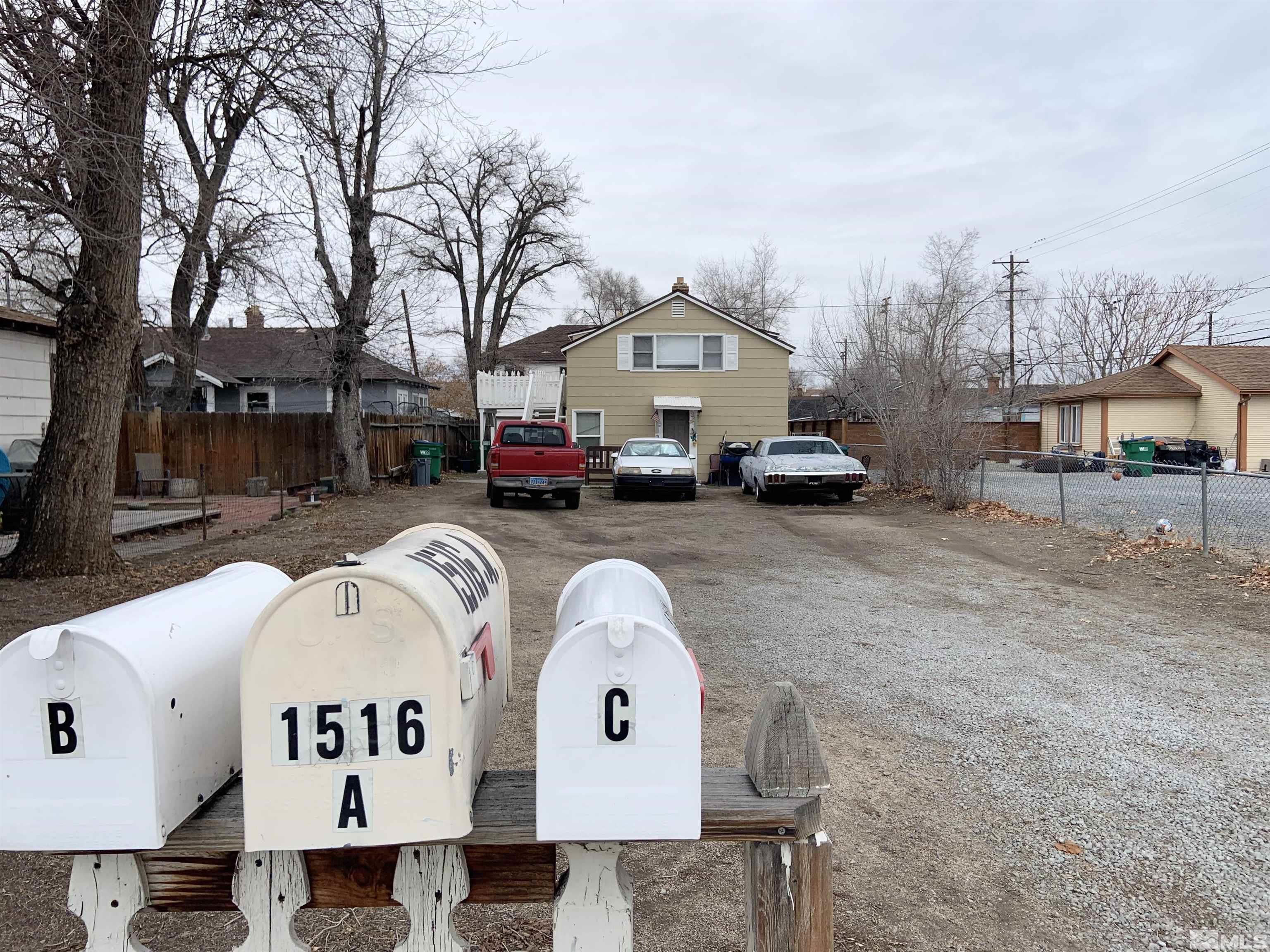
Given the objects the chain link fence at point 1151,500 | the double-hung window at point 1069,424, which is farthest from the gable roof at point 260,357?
the double-hung window at point 1069,424

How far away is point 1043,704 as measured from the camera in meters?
5.16

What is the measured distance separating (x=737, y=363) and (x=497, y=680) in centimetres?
2356

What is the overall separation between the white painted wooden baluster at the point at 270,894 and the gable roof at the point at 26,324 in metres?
13.6

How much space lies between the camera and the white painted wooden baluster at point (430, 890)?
6.41 feet

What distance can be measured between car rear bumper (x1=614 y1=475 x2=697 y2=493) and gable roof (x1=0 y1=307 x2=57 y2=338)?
11017 millimetres

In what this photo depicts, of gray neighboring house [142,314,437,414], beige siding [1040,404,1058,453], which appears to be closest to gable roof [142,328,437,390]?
gray neighboring house [142,314,437,414]

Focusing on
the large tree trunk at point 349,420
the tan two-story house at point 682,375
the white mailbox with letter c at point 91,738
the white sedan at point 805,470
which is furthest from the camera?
the tan two-story house at point 682,375

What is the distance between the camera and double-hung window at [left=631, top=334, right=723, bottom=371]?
2545 centimetres

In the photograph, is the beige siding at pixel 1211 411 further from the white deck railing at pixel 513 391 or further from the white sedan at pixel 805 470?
the white deck railing at pixel 513 391

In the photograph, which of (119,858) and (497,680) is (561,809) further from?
(119,858)

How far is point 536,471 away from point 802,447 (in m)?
6.60

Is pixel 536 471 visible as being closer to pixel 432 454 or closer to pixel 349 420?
pixel 349 420

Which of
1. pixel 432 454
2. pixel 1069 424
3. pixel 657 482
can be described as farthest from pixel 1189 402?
pixel 432 454

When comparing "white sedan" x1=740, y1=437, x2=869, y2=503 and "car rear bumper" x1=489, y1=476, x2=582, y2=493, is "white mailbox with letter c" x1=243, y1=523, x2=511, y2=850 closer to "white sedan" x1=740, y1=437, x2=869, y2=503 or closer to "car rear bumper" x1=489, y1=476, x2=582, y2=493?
"car rear bumper" x1=489, y1=476, x2=582, y2=493
